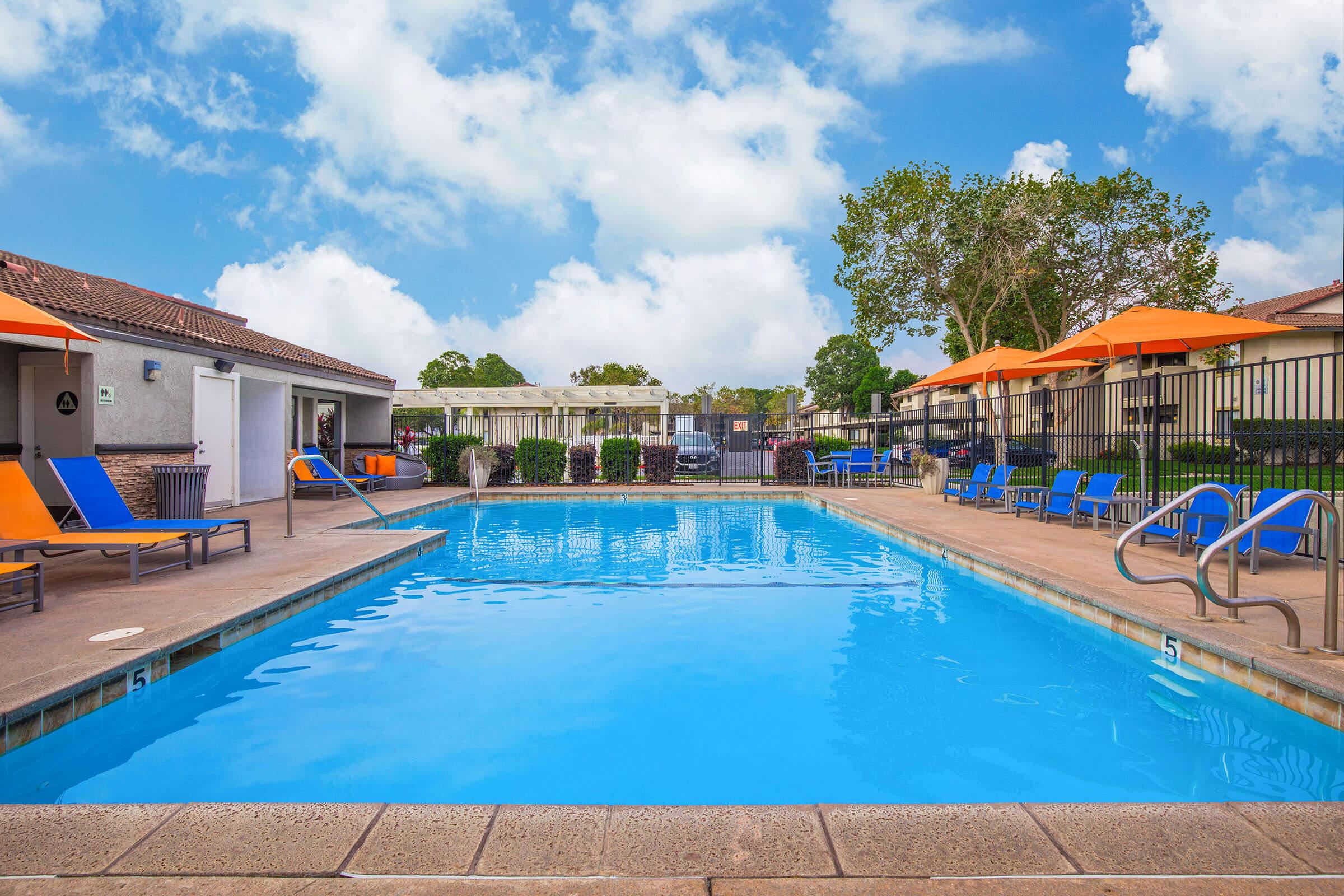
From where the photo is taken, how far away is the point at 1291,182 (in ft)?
53.1

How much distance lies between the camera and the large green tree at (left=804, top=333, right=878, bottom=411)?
77.5 meters

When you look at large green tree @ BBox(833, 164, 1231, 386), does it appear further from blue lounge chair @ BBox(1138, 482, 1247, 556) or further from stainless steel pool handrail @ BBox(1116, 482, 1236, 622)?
stainless steel pool handrail @ BBox(1116, 482, 1236, 622)

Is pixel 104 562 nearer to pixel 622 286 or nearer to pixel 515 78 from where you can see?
pixel 515 78

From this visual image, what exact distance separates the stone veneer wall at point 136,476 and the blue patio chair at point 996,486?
12247 millimetres

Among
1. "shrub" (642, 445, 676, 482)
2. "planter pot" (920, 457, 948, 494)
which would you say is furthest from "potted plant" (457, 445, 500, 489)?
"planter pot" (920, 457, 948, 494)

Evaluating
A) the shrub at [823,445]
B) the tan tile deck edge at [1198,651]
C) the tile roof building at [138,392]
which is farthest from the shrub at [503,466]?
the tan tile deck edge at [1198,651]

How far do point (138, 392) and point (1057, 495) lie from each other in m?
12.6

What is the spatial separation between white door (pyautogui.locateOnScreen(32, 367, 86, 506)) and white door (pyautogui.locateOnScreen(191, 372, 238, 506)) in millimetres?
1381

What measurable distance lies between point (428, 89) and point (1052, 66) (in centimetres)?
1435

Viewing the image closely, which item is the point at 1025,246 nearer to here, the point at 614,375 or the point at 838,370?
the point at 614,375

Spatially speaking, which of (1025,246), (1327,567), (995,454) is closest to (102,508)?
(1327,567)

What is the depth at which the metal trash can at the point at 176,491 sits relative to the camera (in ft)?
25.6

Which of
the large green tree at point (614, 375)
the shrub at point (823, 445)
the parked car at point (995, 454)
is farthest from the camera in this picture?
the large green tree at point (614, 375)

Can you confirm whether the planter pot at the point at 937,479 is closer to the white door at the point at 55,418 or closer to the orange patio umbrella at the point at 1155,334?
the orange patio umbrella at the point at 1155,334
